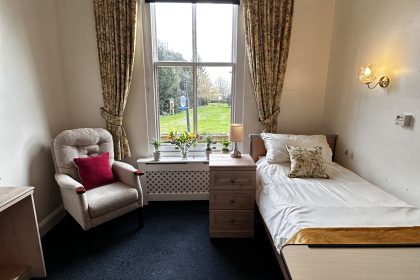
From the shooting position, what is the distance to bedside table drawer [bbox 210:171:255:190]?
2129 mm

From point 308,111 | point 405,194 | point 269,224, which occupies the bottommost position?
point 269,224

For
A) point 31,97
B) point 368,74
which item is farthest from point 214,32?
point 31,97

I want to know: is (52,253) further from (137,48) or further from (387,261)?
(387,261)

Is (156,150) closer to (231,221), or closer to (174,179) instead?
(174,179)

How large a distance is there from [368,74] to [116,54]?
2620 millimetres

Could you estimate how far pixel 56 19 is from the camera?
2.59 meters

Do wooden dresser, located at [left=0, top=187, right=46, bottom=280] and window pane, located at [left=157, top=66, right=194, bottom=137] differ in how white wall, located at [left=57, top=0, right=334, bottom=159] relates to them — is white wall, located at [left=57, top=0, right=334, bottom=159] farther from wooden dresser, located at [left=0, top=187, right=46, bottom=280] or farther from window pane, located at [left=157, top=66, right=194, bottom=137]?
wooden dresser, located at [left=0, top=187, right=46, bottom=280]

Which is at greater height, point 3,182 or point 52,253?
point 3,182

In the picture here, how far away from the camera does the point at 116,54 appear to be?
2.59 metres

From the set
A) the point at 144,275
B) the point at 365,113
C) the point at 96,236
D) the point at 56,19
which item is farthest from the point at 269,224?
the point at 56,19

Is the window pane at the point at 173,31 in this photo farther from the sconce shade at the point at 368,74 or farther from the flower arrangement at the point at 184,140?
the sconce shade at the point at 368,74

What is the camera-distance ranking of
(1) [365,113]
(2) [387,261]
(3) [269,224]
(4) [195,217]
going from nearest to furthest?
1. (2) [387,261]
2. (3) [269,224]
3. (1) [365,113]
4. (4) [195,217]

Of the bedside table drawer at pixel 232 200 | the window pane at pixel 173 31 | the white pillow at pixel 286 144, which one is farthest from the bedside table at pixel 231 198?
the window pane at pixel 173 31

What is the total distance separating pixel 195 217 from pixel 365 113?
2110 mm
